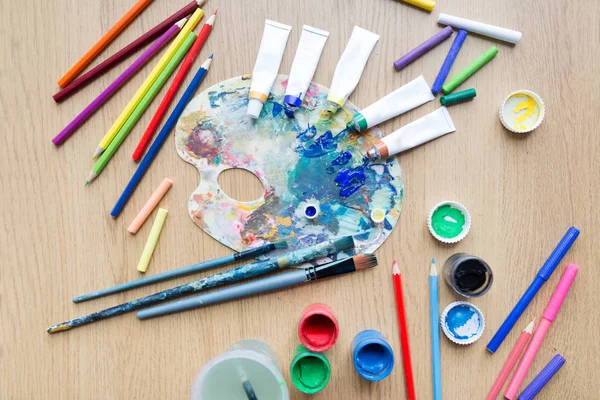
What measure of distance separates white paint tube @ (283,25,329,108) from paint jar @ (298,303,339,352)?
0.34 m

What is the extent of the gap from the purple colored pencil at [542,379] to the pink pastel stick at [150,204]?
2.35ft

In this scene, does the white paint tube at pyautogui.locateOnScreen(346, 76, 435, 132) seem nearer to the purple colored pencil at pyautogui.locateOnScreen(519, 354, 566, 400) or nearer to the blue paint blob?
the blue paint blob

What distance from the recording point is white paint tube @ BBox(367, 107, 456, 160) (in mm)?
735

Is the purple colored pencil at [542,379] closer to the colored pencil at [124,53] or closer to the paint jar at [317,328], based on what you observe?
the paint jar at [317,328]

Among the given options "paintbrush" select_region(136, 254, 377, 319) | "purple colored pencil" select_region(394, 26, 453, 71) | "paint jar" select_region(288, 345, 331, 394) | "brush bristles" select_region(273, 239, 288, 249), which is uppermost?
"purple colored pencil" select_region(394, 26, 453, 71)

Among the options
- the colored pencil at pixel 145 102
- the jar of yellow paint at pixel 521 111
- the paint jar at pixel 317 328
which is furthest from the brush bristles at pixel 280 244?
the jar of yellow paint at pixel 521 111

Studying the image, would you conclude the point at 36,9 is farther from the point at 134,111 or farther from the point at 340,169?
the point at 340,169

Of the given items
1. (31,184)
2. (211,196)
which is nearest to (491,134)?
(211,196)

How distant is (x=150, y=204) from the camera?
2.47ft

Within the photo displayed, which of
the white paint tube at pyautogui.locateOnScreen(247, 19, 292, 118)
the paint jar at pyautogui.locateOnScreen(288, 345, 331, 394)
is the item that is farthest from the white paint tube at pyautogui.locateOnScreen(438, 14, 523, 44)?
the paint jar at pyautogui.locateOnScreen(288, 345, 331, 394)

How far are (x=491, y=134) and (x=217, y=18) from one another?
52cm

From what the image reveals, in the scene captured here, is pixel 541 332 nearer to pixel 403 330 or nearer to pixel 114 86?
pixel 403 330

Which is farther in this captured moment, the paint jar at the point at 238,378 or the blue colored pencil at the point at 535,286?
the blue colored pencil at the point at 535,286

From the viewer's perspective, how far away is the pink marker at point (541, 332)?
29.5 inches
